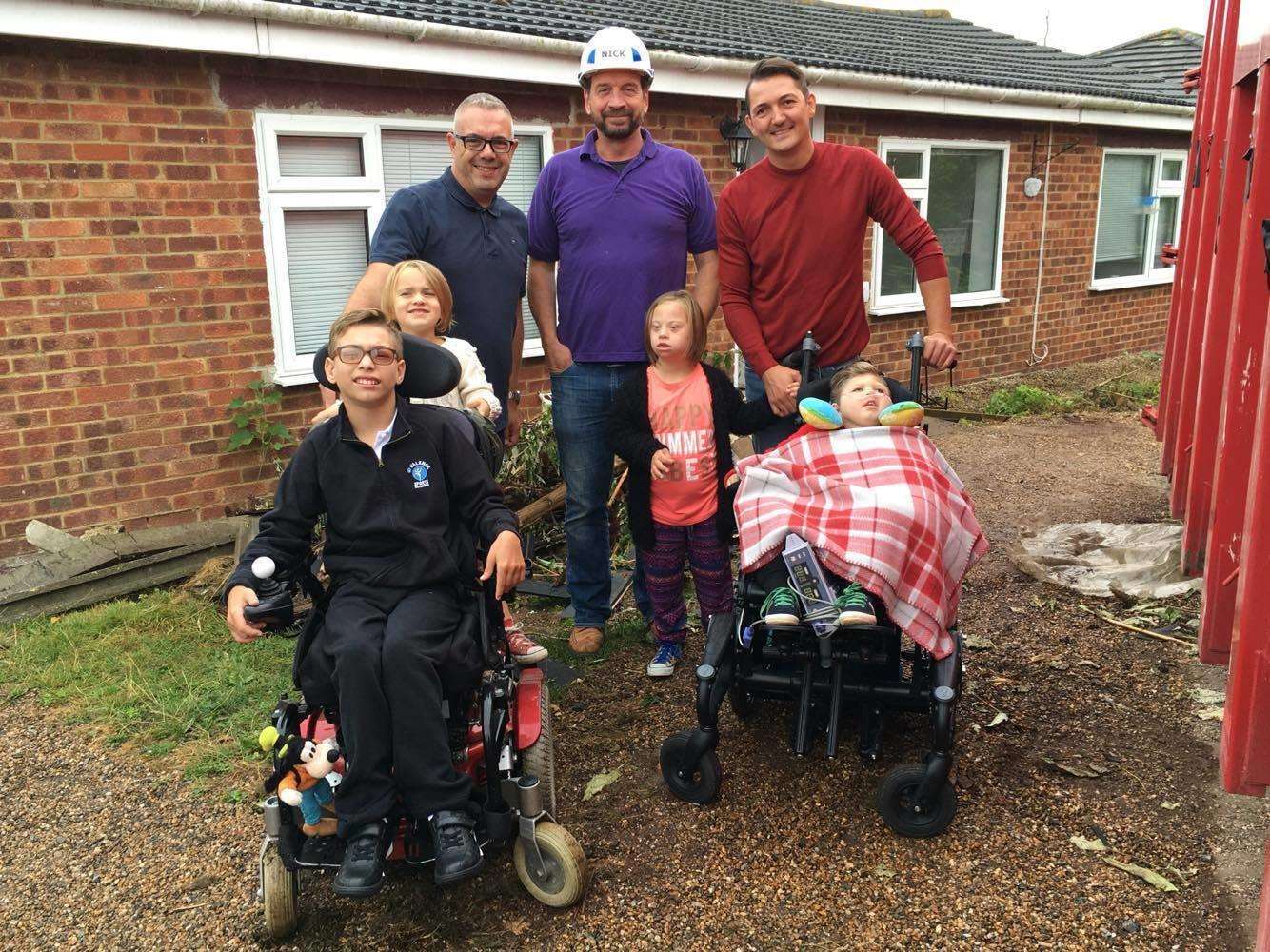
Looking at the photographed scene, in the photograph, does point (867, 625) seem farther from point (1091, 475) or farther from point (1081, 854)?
point (1091, 475)

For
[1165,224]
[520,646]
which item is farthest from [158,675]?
[1165,224]

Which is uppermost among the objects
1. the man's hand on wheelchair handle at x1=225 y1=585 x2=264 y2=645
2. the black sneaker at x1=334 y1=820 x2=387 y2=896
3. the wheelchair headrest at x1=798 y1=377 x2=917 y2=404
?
the wheelchair headrest at x1=798 y1=377 x2=917 y2=404

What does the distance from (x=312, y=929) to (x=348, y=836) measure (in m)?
0.45

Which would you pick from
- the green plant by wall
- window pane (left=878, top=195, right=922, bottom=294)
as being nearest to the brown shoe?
the green plant by wall

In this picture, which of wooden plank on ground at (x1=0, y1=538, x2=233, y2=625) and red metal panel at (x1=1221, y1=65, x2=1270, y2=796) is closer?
red metal panel at (x1=1221, y1=65, x2=1270, y2=796)

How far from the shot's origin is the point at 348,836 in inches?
109

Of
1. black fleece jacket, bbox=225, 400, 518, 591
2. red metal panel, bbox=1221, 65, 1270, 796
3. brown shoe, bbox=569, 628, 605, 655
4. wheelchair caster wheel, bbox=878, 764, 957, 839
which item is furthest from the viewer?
brown shoe, bbox=569, 628, 605, 655

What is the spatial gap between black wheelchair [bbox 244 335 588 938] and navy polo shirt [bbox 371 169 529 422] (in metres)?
1.19

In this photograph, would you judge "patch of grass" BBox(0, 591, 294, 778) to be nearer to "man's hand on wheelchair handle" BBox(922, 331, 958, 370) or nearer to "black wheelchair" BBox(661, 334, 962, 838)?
"black wheelchair" BBox(661, 334, 962, 838)

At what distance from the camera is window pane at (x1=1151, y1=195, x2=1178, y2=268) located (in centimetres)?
1429

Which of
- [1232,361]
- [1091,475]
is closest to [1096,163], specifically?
[1091,475]

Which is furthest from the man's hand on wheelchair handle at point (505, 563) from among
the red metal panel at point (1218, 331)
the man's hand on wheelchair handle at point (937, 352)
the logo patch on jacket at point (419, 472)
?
the red metal panel at point (1218, 331)

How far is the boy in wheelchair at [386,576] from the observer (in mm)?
2775

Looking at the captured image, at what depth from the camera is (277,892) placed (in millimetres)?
2883
